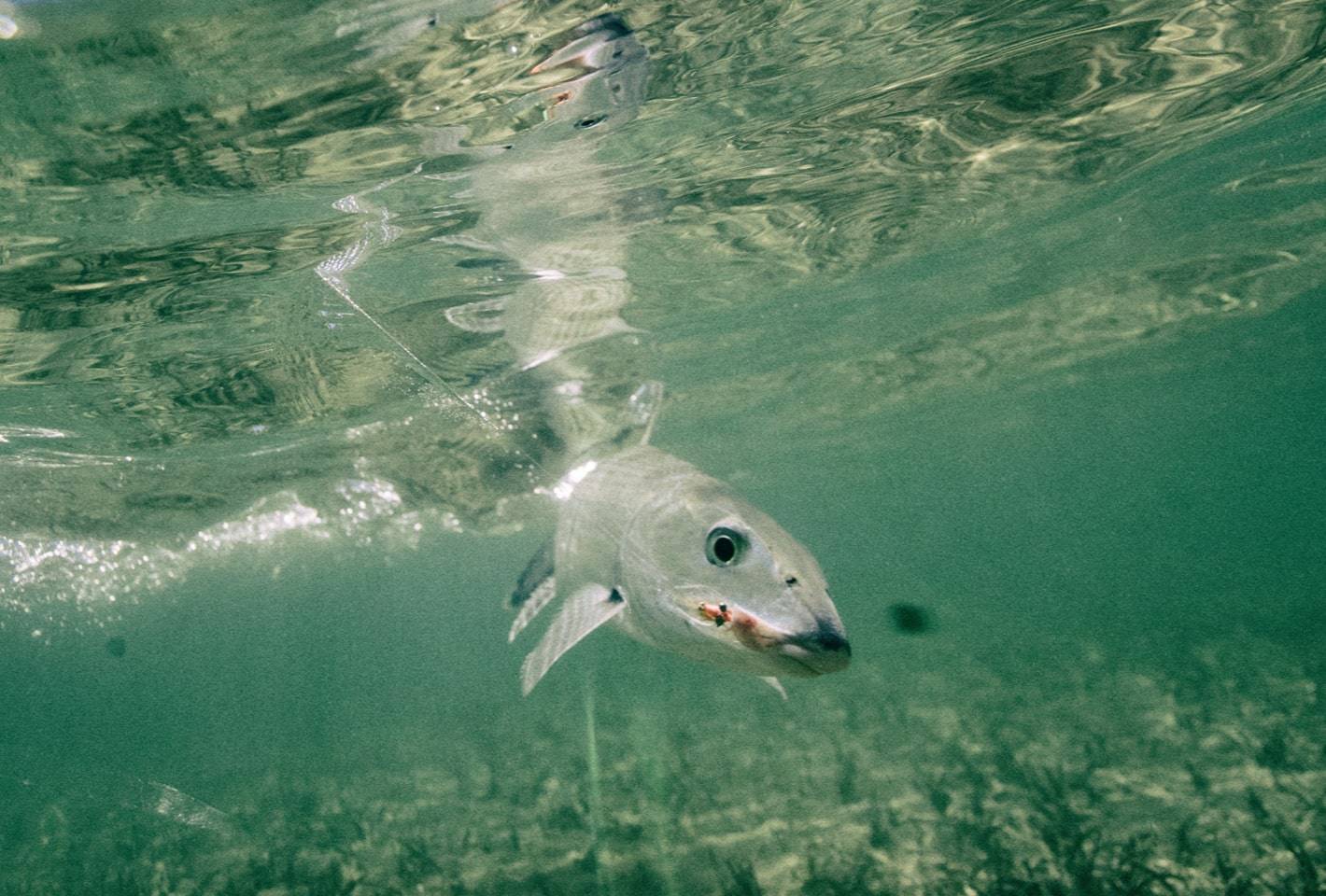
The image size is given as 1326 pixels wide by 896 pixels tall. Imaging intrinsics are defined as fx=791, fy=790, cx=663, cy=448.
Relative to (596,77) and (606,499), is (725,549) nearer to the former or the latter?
(606,499)

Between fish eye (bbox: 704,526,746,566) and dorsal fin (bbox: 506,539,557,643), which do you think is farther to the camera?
dorsal fin (bbox: 506,539,557,643)

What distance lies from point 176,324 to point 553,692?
54.6 feet

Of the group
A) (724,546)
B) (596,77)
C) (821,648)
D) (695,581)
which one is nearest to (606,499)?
(695,581)

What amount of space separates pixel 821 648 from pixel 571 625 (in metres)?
1.96

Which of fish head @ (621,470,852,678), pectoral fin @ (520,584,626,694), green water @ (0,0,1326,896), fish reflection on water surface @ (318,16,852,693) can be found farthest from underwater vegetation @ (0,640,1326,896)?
fish head @ (621,470,852,678)

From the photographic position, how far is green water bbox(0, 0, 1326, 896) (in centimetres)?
658

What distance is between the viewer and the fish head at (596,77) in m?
6.08

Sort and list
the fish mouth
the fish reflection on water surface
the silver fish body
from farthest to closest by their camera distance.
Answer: the fish reflection on water surface → the silver fish body → the fish mouth

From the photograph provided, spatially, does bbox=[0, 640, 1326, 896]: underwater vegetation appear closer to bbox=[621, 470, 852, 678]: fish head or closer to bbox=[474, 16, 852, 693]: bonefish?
bbox=[474, 16, 852, 693]: bonefish

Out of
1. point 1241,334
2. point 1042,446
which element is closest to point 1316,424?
point 1042,446

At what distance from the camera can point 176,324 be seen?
10.5m

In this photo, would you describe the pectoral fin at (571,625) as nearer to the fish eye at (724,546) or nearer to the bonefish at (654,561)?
the bonefish at (654,561)

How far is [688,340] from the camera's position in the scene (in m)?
16.7

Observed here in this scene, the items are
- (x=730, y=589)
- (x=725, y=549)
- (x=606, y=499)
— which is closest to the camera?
(x=730, y=589)
